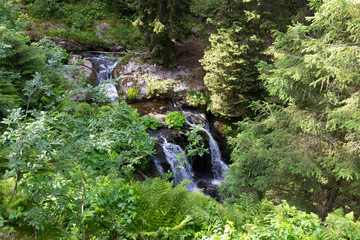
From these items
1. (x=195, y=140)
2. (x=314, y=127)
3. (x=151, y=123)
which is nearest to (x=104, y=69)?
(x=151, y=123)

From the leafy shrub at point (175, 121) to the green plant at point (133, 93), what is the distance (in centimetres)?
276

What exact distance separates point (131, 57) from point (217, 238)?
1339cm

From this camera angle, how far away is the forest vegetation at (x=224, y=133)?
2369 millimetres

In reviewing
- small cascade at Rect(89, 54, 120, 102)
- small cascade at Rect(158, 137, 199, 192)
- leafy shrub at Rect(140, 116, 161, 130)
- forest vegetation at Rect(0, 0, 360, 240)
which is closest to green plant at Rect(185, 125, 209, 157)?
forest vegetation at Rect(0, 0, 360, 240)

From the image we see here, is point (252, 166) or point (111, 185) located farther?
point (252, 166)

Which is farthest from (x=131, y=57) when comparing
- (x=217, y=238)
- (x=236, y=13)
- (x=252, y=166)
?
(x=217, y=238)

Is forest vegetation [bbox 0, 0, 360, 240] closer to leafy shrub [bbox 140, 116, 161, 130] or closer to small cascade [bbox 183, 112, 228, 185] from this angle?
leafy shrub [bbox 140, 116, 161, 130]

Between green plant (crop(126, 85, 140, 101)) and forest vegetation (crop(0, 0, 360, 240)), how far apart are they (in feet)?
7.38

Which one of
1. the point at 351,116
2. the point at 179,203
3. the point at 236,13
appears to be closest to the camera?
the point at 179,203

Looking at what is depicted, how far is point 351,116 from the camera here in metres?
4.36

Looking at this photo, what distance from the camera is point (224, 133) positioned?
38.9ft

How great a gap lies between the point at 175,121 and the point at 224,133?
3.01m

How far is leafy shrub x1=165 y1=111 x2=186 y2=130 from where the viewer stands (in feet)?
34.0

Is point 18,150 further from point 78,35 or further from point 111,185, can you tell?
point 78,35
